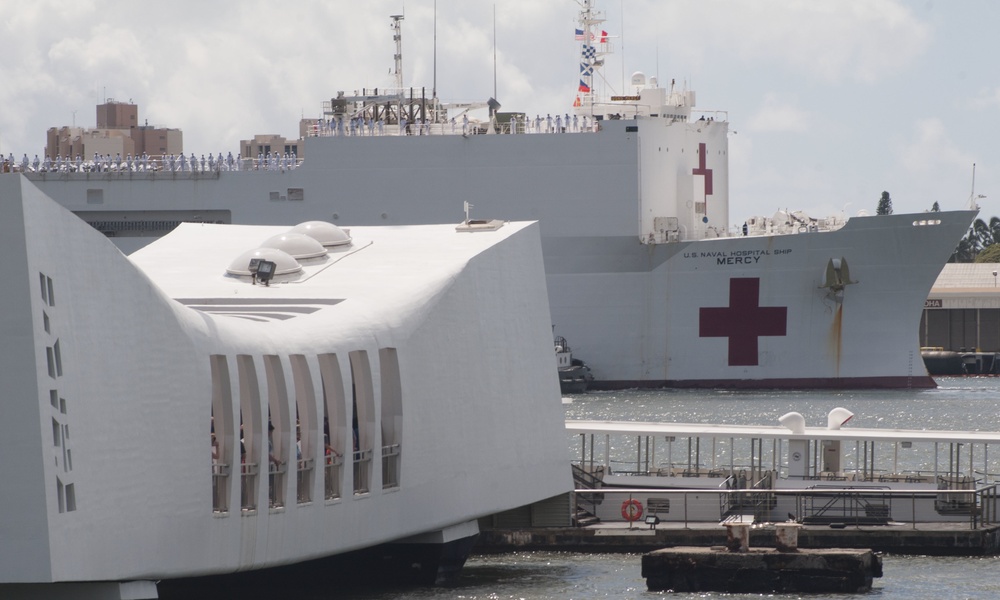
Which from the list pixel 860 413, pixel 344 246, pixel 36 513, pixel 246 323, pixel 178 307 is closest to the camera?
pixel 36 513

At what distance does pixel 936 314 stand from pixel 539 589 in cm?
4494

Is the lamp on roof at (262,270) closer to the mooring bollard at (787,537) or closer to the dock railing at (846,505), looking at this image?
the dock railing at (846,505)

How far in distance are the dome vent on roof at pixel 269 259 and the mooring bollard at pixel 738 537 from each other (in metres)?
4.21

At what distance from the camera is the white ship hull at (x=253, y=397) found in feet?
32.8

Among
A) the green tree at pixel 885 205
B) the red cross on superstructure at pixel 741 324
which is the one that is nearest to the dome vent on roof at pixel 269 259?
the red cross on superstructure at pixel 741 324

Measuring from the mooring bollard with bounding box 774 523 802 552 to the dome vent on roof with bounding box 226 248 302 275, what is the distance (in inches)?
180

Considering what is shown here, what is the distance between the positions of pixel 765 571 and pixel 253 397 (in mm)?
4830

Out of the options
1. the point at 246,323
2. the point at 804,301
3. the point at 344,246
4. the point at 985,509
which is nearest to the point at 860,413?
the point at 804,301

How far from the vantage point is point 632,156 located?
125 ft

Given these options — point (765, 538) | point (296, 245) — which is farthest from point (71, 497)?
point (765, 538)

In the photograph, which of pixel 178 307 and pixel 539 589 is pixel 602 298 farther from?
pixel 178 307

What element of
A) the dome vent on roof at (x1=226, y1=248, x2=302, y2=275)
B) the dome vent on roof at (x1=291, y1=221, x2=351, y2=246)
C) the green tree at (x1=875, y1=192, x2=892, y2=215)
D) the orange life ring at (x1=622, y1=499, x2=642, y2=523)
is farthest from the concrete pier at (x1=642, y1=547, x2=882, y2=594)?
the green tree at (x1=875, y1=192, x2=892, y2=215)

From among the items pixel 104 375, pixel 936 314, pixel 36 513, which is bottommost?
pixel 936 314

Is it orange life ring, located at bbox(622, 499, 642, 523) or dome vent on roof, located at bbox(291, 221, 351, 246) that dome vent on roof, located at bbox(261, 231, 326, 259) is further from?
orange life ring, located at bbox(622, 499, 642, 523)
